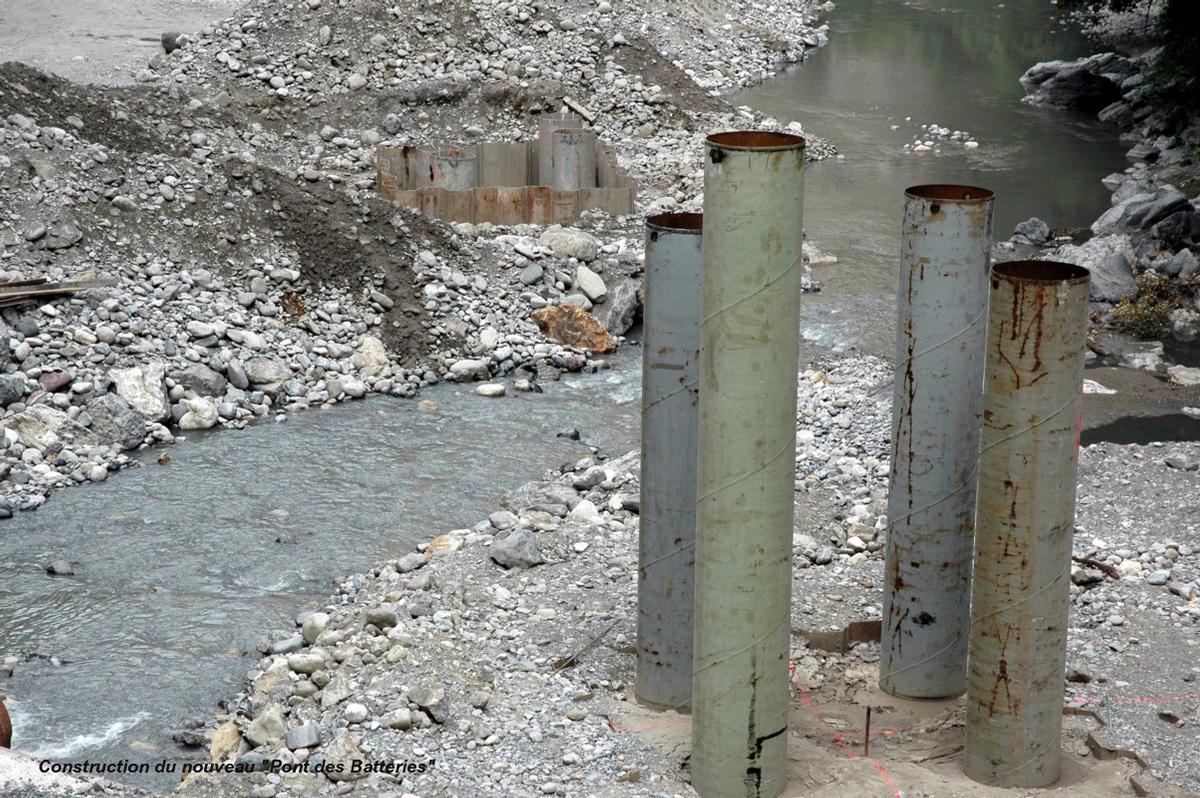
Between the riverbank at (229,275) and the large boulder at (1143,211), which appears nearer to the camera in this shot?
the riverbank at (229,275)

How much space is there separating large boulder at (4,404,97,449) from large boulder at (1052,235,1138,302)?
371 inches

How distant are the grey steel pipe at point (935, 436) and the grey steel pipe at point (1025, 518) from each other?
23.5 inches

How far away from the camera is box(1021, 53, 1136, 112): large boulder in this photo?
78.4 ft

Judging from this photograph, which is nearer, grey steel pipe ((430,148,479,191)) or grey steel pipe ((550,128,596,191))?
grey steel pipe ((430,148,479,191))

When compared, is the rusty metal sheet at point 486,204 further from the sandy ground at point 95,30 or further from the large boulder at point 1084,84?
the large boulder at point 1084,84

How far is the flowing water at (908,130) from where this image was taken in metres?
14.9

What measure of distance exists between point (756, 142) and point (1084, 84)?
2153 centimetres

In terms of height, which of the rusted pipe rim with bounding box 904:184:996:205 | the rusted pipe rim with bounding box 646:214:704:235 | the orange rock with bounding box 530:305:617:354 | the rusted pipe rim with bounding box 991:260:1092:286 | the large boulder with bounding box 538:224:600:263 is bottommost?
the orange rock with bounding box 530:305:617:354

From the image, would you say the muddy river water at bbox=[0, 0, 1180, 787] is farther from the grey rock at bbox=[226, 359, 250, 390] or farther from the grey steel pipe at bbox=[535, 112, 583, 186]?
the grey steel pipe at bbox=[535, 112, 583, 186]

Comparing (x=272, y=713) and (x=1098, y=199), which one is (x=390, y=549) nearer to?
(x=272, y=713)

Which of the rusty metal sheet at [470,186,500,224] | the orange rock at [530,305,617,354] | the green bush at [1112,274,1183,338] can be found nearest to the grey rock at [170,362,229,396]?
the orange rock at [530,305,617,354]

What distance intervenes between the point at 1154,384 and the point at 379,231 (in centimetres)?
742

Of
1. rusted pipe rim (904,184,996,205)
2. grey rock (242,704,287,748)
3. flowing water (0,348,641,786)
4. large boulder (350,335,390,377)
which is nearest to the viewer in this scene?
rusted pipe rim (904,184,996,205)

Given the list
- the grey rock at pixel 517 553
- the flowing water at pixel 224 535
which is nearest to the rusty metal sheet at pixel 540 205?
the flowing water at pixel 224 535
